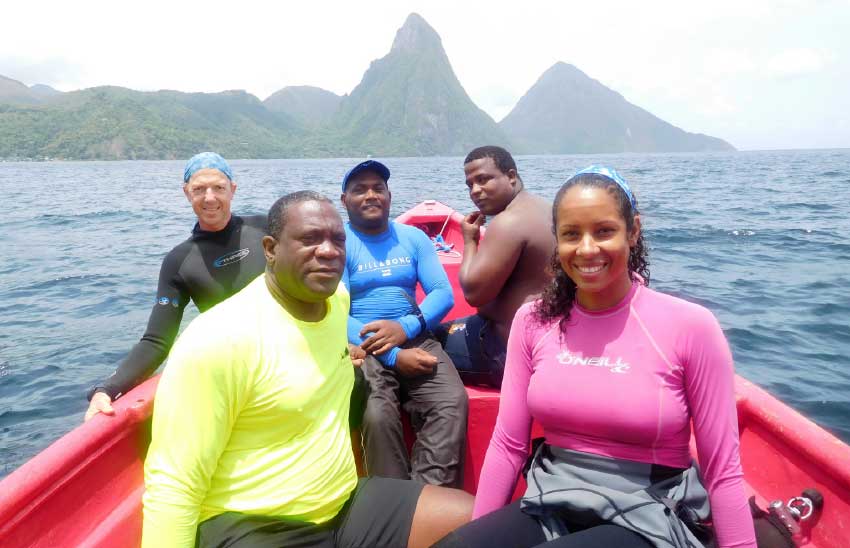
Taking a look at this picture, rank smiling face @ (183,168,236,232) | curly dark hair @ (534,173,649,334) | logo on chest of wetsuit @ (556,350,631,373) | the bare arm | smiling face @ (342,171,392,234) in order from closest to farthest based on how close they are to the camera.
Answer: logo on chest of wetsuit @ (556,350,631,373)
curly dark hair @ (534,173,649,334)
the bare arm
smiling face @ (183,168,236,232)
smiling face @ (342,171,392,234)

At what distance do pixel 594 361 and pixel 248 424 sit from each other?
1141mm

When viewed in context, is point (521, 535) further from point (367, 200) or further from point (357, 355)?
point (367, 200)

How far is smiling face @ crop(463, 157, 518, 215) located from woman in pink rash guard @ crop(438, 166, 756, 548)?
128 cm

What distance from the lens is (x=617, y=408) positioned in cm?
174

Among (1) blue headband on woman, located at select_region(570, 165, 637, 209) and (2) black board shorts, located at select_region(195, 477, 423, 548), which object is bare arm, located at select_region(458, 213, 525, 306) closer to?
(1) blue headband on woman, located at select_region(570, 165, 637, 209)

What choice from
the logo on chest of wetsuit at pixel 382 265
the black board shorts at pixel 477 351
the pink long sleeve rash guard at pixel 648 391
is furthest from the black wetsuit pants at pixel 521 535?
the logo on chest of wetsuit at pixel 382 265

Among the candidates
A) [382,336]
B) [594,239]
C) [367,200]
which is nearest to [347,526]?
[382,336]

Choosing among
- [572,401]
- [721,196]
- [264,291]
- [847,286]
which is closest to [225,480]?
[264,291]

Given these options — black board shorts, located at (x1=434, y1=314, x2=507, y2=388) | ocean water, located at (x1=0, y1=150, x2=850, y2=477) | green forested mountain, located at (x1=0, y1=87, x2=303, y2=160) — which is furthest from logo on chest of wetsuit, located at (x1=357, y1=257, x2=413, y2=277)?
green forested mountain, located at (x1=0, y1=87, x2=303, y2=160)

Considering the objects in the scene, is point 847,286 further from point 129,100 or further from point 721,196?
point 129,100

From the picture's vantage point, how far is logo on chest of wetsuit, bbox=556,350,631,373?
70.4 inches

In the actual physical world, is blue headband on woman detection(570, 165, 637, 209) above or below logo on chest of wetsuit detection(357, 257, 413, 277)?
above

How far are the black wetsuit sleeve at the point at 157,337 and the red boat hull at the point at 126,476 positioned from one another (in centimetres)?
7

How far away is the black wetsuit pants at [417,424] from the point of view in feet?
9.22
